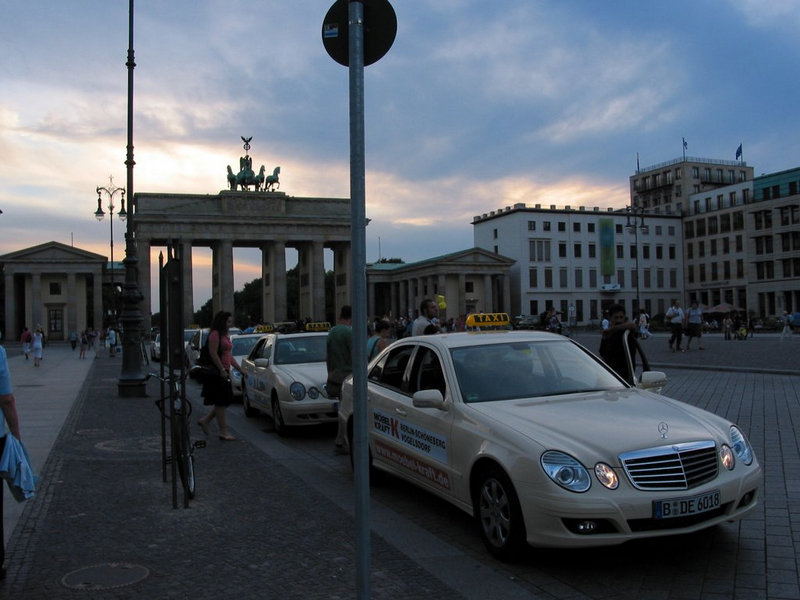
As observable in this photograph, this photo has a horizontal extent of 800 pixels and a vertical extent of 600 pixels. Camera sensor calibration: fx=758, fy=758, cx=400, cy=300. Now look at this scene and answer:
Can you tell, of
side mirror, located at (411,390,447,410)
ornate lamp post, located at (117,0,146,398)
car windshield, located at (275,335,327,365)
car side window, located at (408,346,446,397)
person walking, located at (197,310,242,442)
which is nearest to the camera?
side mirror, located at (411,390,447,410)

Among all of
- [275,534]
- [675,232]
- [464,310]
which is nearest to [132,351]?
[275,534]

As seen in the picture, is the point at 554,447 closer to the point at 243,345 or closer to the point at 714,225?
the point at 243,345

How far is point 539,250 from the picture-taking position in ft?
334

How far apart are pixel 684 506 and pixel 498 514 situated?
1.22m

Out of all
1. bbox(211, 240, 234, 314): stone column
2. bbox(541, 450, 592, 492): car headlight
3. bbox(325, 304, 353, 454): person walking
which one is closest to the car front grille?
bbox(541, 450, 592, 492): car headlight

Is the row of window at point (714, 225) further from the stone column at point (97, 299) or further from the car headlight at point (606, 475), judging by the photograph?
the car headlight at point (606, 475)

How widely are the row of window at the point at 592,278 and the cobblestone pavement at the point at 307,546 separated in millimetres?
93534

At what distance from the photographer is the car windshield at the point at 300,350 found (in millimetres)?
12891

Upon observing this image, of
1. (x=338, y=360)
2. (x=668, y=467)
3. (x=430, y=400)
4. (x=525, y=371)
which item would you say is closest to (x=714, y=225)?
(x=338, y=360)

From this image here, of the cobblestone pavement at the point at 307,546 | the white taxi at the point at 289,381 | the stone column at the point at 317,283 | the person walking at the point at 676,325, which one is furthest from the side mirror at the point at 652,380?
the stone column at the point at 317,283

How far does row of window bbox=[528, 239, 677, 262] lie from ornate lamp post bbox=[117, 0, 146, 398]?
283 ft

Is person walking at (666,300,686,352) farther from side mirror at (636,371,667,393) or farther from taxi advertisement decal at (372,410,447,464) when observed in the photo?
taxi advertisement decal at (372,410,447,464)

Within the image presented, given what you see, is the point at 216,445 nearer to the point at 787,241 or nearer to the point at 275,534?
the point at 275,534

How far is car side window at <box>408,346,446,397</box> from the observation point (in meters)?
6.50
